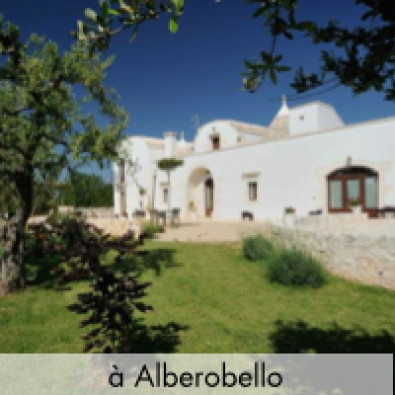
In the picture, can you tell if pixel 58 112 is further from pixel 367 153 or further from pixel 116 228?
pixel 367 153

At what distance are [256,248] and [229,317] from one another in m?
3.94

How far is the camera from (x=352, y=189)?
18.4 metres

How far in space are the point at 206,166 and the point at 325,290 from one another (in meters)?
19.3

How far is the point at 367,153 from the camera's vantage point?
17.5 metres

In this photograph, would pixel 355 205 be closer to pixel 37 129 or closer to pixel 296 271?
pixel 296 271

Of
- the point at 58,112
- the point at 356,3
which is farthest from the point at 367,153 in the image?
the point at 356,3

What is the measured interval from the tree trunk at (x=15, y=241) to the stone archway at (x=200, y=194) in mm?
20198

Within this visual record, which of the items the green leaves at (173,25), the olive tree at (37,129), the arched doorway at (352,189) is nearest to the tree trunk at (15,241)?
the olive tree at (37,129)

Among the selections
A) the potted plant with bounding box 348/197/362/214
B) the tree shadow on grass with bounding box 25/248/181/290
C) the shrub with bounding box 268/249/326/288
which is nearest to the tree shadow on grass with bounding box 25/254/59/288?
the tree shadow on grass with bounding box 25/248/181/290

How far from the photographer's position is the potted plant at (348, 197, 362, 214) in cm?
1664

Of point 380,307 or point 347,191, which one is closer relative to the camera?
point 380,307

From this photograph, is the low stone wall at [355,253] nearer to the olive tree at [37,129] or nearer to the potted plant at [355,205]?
the olive tree at [37,129]

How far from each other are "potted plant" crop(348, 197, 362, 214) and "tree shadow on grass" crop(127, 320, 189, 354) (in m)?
14.3

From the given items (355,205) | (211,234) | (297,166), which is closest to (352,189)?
(355,205)
